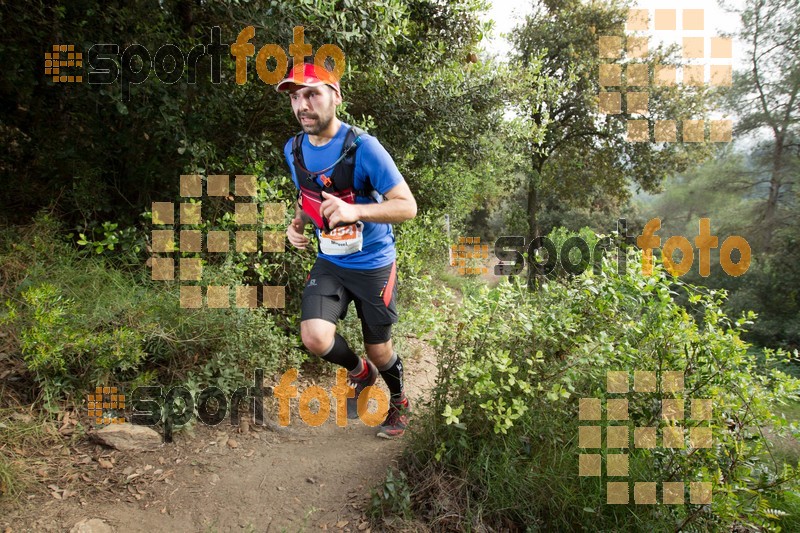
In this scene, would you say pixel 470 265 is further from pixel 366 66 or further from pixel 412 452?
pixel 412 452

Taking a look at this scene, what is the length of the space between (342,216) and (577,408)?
174cm

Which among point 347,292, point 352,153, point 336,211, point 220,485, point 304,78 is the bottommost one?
point 220,485

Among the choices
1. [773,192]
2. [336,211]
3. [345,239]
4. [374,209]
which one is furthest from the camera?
[773,192]

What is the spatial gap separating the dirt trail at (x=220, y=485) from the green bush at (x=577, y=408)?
479 millimetres

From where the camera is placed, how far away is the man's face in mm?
2742

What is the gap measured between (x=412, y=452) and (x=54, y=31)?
4.79 meters

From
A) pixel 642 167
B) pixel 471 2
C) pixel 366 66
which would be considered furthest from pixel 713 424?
pixel 642 167

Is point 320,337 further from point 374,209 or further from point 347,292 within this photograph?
point 374,209

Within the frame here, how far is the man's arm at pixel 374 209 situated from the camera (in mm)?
2467

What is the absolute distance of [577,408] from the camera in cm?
264

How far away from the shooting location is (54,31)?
4.12 m

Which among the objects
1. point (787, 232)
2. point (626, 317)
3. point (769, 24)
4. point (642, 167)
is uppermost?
point (769, 24)

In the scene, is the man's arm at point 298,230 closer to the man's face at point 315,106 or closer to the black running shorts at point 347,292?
the black running shorts at point 347,292

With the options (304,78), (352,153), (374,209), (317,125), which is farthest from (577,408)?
(304,78)
